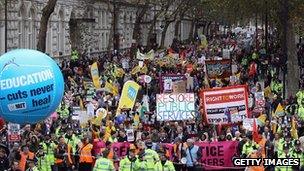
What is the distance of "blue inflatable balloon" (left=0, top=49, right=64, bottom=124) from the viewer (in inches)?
435

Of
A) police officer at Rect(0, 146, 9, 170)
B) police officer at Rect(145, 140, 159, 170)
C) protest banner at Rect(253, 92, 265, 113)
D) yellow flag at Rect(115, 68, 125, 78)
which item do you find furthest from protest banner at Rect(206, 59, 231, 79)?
police officer at Rect(0, 146, 9, 170)

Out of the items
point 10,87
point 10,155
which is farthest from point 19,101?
point 10,155

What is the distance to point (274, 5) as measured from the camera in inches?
1438

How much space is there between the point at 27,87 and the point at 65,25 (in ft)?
133

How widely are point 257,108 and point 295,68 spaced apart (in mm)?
11049

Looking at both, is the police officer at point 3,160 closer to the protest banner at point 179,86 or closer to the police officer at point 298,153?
the police officer at point 298,153

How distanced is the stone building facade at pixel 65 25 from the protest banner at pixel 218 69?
9940 mm

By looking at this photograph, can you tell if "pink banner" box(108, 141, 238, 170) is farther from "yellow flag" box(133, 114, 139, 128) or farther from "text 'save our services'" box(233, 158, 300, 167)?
"yellow flag" box(133, 114, 139, 128)

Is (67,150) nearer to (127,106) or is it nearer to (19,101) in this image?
(127,106)

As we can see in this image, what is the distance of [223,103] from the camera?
69.5ft

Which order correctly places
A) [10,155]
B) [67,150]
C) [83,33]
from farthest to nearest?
[83,33] → [67,150] → [10,155]

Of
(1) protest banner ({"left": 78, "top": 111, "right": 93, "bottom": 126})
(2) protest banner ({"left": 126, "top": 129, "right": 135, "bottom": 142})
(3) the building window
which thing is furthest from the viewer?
(3) the building window

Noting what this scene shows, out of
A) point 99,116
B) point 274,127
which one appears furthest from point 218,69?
point 274,127

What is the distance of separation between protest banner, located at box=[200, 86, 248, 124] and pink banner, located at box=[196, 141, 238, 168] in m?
3.30
